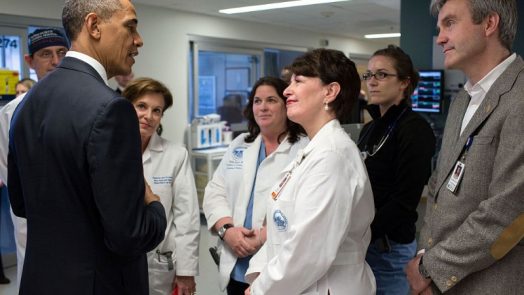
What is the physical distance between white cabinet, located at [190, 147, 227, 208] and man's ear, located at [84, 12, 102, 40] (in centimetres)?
455

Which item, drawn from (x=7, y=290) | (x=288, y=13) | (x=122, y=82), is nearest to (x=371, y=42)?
(x=288, y=13)

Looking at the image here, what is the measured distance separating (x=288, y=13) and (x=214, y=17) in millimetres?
1115

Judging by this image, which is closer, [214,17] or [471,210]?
[471,210]

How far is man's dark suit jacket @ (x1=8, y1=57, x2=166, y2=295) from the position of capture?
1075mm

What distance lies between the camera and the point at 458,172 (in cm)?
133

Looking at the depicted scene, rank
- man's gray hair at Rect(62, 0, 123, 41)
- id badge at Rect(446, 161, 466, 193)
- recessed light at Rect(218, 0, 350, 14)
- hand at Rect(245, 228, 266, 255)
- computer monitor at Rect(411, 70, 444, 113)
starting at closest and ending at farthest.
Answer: man's gray hair at Rect(62, 0, 123, 41)
id badge at Rect(446, 161, 466, 193)
hand at Rect(245, 228, 266, 255)
computer monitor at Rect(411, 70, 444, 113)
recessed light at Rect(218, 0, 350, 14)

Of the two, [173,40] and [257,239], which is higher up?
[173,40]

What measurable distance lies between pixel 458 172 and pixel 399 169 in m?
0.46

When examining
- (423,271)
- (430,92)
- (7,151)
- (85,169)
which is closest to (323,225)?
(423,271)

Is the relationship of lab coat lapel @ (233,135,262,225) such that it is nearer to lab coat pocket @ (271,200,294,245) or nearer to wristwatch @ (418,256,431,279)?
lab coat pocket @ (271,200,294,245)

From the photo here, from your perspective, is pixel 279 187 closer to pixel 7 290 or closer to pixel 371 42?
pixel 7 290

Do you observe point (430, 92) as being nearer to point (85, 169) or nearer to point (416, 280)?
point (416, 280)

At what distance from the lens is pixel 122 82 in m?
4.75

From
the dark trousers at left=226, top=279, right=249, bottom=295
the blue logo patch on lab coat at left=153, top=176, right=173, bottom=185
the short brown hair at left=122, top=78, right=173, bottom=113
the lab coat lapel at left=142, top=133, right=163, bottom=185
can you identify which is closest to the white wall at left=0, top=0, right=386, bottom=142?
the short brown hair at left=122, top=78, right=173, bottom=113
